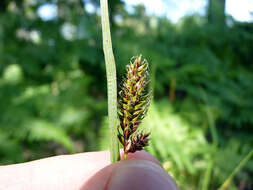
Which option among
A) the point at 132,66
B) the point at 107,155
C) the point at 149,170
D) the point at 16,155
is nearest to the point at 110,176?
the point at 149,170

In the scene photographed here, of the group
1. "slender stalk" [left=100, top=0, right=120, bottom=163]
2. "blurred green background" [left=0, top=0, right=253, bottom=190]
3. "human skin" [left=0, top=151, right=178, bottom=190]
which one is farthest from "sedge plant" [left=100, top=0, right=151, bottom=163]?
"blurred green background" [left=0, top=0, right=253, bottom=190]

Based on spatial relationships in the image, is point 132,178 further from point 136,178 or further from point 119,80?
point 119,80

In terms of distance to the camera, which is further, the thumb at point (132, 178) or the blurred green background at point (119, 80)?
the blurred green background at point (119, 80)


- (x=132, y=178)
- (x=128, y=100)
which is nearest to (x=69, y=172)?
(x=132, y=178)

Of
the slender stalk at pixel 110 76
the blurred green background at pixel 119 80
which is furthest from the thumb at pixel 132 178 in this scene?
the blurred green background at pixel 119 80

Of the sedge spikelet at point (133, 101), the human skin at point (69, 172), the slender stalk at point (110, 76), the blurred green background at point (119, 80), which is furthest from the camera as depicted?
the blurred green background at point (119, 80)

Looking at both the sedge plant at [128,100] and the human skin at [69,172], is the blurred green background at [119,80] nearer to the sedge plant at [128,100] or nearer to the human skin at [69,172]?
the human skin at [69,172]
